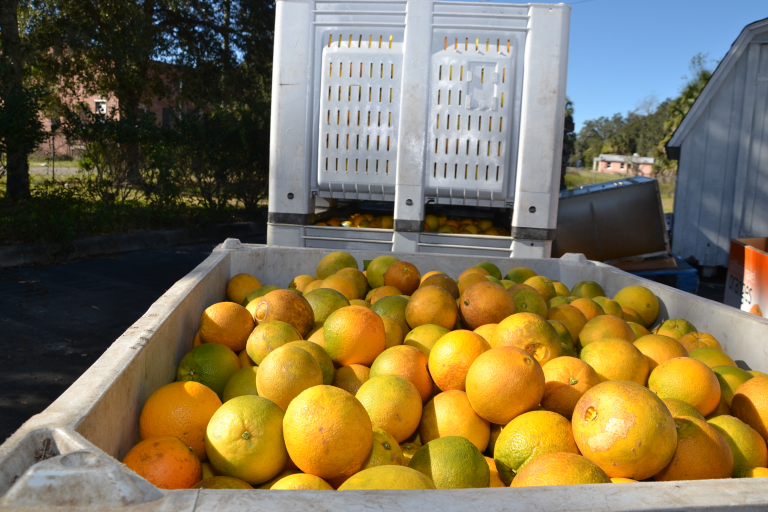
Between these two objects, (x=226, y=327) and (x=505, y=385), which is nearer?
(x=505, y=385)

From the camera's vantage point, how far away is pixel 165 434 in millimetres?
1605

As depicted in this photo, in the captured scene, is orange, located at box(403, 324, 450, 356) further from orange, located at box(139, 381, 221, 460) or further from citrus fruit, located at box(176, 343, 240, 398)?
orange, located at box(139, 381, 221, 460)

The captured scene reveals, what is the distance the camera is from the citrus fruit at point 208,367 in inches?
78.4

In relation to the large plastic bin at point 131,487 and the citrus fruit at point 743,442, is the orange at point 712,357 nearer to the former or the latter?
the citrus fruit at point 743,442

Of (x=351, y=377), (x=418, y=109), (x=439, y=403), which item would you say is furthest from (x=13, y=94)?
(x=439, y=403)

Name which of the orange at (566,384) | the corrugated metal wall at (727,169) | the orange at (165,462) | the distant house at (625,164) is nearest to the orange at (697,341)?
the orange at (566,384)

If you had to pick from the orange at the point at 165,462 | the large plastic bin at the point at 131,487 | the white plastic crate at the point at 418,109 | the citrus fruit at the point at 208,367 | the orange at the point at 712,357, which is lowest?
the orange at the point at 165,462

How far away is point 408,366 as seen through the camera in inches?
76.7

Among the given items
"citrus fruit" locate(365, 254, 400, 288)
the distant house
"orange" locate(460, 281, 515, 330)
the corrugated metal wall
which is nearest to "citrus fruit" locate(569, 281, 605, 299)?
"orange" locate(460, 281, 515, 330)

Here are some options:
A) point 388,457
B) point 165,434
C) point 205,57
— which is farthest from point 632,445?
point 205,57

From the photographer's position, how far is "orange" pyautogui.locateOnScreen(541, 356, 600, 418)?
5.84 ft

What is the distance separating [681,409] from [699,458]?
0.23 m

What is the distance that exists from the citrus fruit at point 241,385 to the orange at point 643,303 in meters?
2.04

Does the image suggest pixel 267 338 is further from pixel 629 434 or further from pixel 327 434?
pixel 629 434
